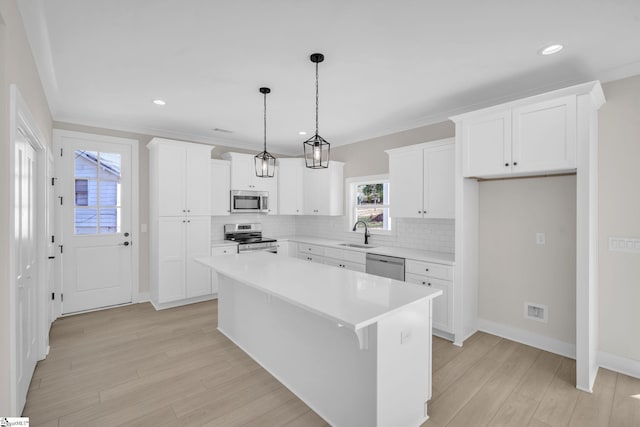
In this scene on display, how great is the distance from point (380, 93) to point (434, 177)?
120 cm

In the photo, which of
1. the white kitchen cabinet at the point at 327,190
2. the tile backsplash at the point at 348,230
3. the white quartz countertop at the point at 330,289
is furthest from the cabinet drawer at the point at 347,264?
the white quartz countertop at the point at 330,289


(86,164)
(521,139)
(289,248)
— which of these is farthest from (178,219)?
(521,139)

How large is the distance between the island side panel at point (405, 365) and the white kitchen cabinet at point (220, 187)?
388cm

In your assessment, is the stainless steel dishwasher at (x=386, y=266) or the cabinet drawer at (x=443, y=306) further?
the stainless steel dishwasher at (x=386, y=266)

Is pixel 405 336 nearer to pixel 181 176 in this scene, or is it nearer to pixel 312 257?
pixel 312 257

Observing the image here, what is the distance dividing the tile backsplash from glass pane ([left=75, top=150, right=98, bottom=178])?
181cm

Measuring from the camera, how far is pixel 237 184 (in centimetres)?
519

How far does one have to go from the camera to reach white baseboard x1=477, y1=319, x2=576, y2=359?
2.96 m

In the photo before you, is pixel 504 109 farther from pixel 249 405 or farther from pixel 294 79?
pixel 249 405

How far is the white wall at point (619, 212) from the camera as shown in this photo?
259cm

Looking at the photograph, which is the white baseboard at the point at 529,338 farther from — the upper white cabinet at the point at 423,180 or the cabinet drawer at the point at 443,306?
the upper white cabinet at the point at 423,180

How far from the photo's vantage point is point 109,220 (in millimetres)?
4340

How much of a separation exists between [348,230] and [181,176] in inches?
110

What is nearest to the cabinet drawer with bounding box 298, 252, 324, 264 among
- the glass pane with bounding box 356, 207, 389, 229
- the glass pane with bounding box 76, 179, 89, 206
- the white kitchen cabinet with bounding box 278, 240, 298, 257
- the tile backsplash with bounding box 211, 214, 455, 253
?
the white kitchen cabinet with bounding box 278, 240, 298, 257
